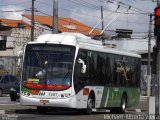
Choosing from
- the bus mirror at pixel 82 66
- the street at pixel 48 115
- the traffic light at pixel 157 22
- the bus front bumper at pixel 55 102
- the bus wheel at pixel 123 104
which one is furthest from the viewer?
the bus wheel at pixel 123 104

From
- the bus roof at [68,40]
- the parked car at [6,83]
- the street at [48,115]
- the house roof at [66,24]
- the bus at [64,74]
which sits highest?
the house roof at [66,24]

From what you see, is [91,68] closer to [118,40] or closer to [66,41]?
[66,41]

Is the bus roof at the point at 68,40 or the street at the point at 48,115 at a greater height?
the bus roof at the point at 68,40

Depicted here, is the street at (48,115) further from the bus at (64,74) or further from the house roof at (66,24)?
the house roof at (66,24)

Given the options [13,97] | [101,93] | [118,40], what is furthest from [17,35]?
[101,93]

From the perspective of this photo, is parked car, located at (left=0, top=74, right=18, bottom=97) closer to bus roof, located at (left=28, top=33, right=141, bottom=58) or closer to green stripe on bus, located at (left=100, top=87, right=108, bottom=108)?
green stripe on bus, located at (left=100, top=87, right=108, bottom=108)

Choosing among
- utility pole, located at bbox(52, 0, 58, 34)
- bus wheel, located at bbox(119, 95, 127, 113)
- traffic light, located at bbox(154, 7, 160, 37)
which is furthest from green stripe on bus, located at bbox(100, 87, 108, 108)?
traffic light, located at bbox(154, 7, 160, 37)

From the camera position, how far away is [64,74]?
22.4 meters

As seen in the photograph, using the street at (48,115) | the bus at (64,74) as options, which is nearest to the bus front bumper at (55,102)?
the bus at (64,74)

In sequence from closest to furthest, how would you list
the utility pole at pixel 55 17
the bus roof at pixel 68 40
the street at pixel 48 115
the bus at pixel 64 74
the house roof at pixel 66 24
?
the street at pixel 48 115 < the bus at pixel 64 74 < the bus roof at pixel 68 40 < the utility pole at pixel 55 17 < the house roof at pixel 66 24

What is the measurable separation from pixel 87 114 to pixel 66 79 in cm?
223

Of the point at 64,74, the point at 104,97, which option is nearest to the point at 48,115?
the point at 64,74

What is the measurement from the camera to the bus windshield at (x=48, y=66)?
881 inches

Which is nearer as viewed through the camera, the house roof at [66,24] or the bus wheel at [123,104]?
the bus wheel at [123,104]
